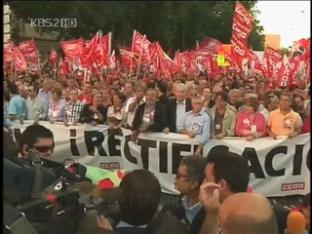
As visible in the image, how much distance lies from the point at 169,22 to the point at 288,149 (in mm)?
575

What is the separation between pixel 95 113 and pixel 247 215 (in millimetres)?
512

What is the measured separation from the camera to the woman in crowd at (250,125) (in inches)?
67.8

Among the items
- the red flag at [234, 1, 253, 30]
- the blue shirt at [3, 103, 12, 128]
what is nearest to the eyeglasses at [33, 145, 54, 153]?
the blue shirt at [3, 103, 12, 128]

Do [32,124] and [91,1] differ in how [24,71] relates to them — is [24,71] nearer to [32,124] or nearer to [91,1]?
[32,124]

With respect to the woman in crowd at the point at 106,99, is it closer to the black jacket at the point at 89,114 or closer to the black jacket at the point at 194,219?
the black jacket at the point at 89,114

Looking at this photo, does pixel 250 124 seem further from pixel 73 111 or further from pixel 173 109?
pixel 73 111

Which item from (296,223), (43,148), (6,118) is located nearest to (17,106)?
(6,118)

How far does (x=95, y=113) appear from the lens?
1.77 meters

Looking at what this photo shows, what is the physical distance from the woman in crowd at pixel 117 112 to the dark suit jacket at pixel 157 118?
4 centimetres

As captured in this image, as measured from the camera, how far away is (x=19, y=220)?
5.77 feet

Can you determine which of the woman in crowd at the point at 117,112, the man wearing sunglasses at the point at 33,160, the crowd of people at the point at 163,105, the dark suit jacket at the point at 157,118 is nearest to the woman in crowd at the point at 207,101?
the crowd of people at the point at 163,105

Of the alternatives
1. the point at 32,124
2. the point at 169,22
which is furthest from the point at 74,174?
the point at 169,22

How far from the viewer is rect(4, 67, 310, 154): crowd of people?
5.52ft

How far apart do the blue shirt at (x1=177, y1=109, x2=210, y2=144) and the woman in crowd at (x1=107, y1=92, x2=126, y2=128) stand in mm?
160
